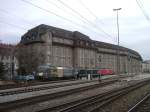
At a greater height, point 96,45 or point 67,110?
point 96,45

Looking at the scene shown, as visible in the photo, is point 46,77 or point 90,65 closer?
point 46,77

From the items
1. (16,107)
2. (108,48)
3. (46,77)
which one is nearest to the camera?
(16,107)

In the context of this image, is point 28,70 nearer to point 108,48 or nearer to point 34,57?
point 34,57

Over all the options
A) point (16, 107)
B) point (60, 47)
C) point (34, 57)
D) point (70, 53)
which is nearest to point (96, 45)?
point (70, 53)

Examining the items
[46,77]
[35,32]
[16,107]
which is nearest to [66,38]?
[35,32]

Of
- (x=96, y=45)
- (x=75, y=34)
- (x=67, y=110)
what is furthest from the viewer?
(x=96, y=45)

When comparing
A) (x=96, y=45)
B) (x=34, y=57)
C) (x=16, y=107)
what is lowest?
(x=16, y=107)

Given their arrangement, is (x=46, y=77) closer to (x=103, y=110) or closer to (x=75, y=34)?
(x=103, y=110)

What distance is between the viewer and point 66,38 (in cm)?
11781

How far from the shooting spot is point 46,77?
6531 cm

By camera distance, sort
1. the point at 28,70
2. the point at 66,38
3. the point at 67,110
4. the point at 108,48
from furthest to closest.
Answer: the point at 108,48, the point at 66,38, the point at 28,70, the point at 67,110

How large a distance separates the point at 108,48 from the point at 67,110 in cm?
13779

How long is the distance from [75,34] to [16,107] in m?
108

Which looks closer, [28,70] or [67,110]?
[67,110]
